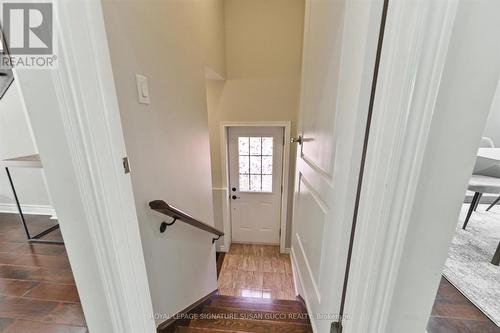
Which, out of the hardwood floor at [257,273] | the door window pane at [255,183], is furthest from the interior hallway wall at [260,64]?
the hardwood floor at [257,273]

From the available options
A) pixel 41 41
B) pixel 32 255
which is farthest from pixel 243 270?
pixel 41 41

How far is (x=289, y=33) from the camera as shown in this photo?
2424 millimetres

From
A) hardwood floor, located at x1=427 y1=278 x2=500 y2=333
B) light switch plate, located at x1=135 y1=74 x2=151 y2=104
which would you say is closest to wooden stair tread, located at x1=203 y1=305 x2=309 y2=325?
hardwood floor, located at x1=427 y1=278 x2=500 y2=333

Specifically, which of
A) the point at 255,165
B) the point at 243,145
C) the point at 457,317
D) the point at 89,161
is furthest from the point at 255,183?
the point at 89,161

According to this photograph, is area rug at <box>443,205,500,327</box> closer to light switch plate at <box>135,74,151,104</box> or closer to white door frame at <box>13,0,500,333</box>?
white door frame at <box>13,0,500,333</box>

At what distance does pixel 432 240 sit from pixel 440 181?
18 centimetres

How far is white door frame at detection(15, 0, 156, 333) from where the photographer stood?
1.77 ft

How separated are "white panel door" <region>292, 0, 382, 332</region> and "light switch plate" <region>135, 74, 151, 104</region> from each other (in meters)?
0.86

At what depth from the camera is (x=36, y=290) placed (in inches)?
56.5

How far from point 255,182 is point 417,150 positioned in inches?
106

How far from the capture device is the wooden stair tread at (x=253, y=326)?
1251mm

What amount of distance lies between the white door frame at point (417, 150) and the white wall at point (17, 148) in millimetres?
3542

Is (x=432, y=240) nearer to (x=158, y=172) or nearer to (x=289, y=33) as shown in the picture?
(x=158, y=172)

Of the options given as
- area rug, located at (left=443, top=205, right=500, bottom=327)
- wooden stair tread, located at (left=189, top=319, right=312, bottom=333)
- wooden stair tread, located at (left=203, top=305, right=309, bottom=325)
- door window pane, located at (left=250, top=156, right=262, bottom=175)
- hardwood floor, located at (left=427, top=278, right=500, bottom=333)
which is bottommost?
wooden stair tread, located at (left=203, top=305, right=309, bottom=325)
